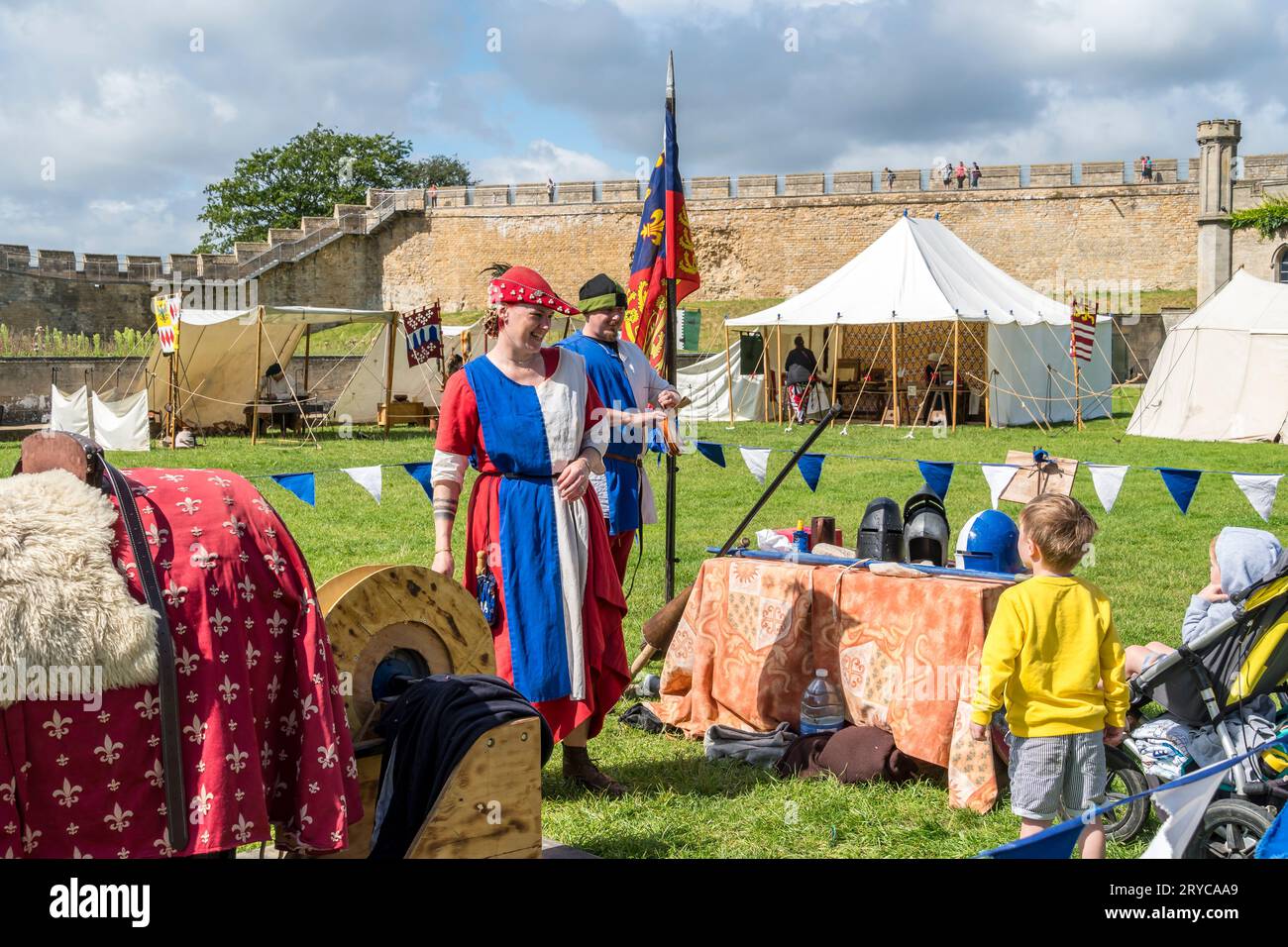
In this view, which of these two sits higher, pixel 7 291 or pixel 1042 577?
pixel 7 291

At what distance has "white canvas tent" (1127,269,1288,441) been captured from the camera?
1666 cm

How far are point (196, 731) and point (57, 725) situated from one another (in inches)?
8.4

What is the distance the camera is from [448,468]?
3672mm

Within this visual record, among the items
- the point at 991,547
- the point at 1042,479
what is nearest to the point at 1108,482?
the point at 1042,479

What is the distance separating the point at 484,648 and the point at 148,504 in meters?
1.05

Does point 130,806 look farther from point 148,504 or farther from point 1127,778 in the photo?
point 1127,778

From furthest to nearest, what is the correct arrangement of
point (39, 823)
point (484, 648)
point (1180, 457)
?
point (1180, 457) → point (484, 648) → point (39, 823)

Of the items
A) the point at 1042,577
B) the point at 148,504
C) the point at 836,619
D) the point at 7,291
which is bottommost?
the point at 836,619

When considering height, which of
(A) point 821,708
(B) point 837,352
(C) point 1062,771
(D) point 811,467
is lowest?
(A) point 821,708

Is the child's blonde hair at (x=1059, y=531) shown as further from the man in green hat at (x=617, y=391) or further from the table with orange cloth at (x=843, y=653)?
the man in green hat at (x=617, y=391)

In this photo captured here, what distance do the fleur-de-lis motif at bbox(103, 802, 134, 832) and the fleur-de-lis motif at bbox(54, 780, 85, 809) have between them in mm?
59

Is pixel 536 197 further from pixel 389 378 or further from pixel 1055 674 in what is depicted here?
pixel 1055 674

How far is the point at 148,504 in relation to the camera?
207 centimetres
